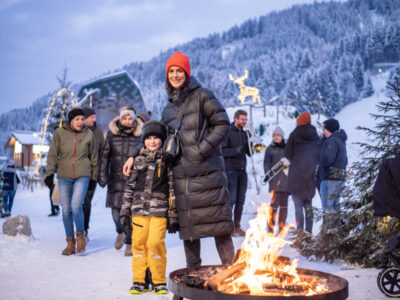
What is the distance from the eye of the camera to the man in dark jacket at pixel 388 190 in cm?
364

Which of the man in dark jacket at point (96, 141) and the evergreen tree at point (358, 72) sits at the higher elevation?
the evergreen tree at point (358, 72)

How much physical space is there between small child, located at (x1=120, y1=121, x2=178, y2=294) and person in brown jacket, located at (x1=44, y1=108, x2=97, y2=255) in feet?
7.52

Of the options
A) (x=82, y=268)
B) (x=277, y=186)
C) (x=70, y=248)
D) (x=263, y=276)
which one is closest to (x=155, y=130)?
(x=263, y=276)

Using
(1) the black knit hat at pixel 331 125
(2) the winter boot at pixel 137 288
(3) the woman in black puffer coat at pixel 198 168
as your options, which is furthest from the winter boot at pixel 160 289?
(1) the black knit hat at pixel 331 125

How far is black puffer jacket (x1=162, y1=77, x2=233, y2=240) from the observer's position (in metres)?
4.05

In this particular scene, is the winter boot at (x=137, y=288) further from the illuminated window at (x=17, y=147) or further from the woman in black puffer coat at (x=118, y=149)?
the illuminated window at (x=17, y=147)

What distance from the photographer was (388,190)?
369 centimetres

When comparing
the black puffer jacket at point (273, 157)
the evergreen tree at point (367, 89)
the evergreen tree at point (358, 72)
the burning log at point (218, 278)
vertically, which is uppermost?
the evergreen tree at point (358, 72)

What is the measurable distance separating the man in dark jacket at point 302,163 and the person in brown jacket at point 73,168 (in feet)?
10.9

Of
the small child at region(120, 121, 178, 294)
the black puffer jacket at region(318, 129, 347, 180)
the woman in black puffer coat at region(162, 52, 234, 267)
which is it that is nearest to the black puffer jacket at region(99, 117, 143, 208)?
the small child at region(120, 121, 178, 294)

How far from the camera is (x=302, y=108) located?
37500 mm

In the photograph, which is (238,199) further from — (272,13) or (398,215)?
(272,13)

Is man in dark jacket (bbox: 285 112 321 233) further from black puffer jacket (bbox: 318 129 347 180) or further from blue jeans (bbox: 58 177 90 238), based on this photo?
blue jeans (bbox: 58 177 90 238)

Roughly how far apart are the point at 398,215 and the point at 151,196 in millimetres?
2246
